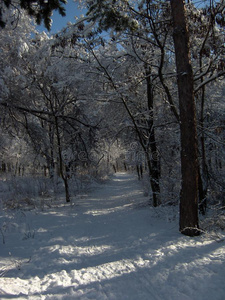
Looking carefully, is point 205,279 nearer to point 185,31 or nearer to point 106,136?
point 185,31

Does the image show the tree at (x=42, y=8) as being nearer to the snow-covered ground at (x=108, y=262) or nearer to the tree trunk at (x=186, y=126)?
the tree trunk at (x=186, y=126)

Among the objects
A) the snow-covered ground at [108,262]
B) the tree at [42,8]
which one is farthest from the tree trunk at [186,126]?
the tree at [42,8]

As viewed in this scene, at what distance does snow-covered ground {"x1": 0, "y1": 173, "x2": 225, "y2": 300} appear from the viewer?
9.02 ft

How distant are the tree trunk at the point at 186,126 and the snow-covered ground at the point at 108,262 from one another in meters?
0.61

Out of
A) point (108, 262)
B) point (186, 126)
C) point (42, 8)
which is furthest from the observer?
point (42, 8)

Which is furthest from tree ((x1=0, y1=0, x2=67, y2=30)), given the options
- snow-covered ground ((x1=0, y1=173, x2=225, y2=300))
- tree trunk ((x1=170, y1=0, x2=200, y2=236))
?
snow-covered ground ((x1=0, y1=173, x2=225, y2=300))

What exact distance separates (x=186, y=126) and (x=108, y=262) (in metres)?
3.36

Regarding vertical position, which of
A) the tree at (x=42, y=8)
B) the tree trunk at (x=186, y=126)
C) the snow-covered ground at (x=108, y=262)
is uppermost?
the tree at (x=42, y=8)

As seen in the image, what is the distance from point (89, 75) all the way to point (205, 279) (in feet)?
24.0

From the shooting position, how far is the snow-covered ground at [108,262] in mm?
2748

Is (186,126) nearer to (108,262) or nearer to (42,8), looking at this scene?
(108,262)

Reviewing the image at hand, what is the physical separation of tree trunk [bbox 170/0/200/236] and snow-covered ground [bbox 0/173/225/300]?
608 millimetres

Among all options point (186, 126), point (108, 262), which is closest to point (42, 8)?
point (186, 126)

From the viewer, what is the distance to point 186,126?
192 inches
